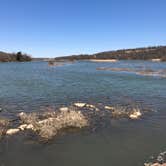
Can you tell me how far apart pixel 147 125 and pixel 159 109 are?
4.26 m

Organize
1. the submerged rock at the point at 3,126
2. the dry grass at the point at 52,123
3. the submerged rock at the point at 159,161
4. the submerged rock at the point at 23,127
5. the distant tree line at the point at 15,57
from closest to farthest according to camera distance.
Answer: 1. the submerged rock at the point at 159,161
2. the dry grass at the point at 52,123
3. the submerged rock at the point at 3,126
4. the submerged rock at the point at 23,127
5. the distant tree line at the point at 15,57

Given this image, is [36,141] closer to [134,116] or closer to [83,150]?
[83,150]

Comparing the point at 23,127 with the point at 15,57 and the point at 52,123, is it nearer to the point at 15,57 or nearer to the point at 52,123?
the point at 52,123

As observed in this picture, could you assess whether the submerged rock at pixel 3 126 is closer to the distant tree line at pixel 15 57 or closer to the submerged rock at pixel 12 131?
the submerged rock at pixel 12 131

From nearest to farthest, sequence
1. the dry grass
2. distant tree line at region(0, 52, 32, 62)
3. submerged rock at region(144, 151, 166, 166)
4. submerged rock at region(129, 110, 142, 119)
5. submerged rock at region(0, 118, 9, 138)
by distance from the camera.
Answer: submerged rock at region(144, 151, 166, 166)
the dry grass
submerged rock at region(0, 118, 9, 138)
submerged rock at region(129, 110, 142, 119)
distant tree line at region(0, 52, 32, 62)

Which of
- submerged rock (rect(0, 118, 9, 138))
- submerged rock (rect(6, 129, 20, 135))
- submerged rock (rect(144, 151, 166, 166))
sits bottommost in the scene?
submerged rock (rect(144, 151, 166, 166))

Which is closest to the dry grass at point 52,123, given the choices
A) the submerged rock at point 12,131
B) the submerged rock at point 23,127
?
the submerged rock at point 23,127

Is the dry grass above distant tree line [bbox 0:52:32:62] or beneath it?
beneath

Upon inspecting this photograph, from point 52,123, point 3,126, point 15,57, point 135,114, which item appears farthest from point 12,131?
point 15,57

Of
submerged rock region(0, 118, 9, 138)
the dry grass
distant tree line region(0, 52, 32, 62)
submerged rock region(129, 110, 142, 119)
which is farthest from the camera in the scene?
distant tree line region(0, 52, 32, 62)

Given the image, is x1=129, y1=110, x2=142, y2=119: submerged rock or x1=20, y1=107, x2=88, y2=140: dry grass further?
x1=129, y1=110, x2=142, y2=119: submerged rock

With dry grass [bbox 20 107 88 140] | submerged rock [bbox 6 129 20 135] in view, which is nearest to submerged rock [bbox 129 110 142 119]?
dry grass [bbox 20 107 88 140]

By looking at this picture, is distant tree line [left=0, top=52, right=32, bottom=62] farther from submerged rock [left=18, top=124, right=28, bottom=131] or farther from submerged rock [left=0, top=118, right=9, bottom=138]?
submerged rock [left=18, top=124, right=28, bottom=131]

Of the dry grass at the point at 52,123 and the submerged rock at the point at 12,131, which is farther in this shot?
the submerged rock at the point at 12,131
